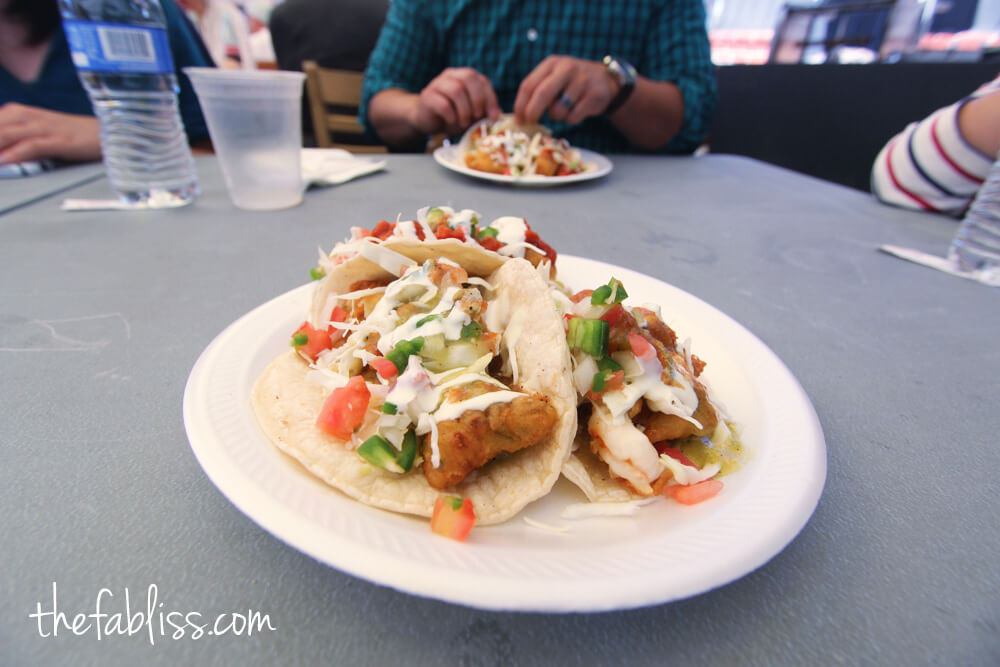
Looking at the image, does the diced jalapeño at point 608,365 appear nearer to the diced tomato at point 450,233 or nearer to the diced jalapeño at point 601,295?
the diced jalapeño at point 601,295

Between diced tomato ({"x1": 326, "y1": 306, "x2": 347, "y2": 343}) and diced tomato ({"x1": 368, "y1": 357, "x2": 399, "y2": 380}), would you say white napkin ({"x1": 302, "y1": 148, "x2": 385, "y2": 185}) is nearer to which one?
diced tomato ({"x1": 326, "y1": 306, "x2": 347, "y2": 343})

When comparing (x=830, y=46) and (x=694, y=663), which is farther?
(x=830, y=46)

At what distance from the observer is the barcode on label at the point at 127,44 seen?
1845mm

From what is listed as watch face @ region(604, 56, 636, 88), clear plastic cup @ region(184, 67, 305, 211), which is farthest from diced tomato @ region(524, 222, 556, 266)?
watch face @ region(604, 56, 636, 88)

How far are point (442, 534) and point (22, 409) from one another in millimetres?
958

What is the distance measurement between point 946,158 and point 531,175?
7.10 feet

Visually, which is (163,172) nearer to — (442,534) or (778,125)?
(442,534)

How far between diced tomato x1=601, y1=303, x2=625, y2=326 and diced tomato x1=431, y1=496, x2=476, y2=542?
1.43 feet

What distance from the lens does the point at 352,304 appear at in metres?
1.20

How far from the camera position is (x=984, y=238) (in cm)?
190

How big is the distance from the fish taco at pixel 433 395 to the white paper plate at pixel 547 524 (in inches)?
1.9

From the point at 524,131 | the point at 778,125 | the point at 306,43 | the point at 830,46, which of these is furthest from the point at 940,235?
the point at 830,46

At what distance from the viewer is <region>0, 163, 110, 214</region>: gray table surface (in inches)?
88.1

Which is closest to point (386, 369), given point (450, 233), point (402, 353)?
point (402, 353)
